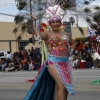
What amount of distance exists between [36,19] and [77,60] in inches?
603

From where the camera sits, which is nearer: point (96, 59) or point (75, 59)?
point (96, 59)

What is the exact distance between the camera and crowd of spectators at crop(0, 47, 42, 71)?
23.1 metres

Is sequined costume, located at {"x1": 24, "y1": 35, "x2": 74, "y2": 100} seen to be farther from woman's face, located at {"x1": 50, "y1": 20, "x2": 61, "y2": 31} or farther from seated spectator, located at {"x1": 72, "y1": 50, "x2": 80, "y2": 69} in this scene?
seated spectator, located at {"x1": 72, "y1": 50, "x2": 80, "y2": 69}

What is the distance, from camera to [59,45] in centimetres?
660

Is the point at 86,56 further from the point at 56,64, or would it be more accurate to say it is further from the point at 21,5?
the point at 56,64

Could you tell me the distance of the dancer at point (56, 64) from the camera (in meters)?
6.46

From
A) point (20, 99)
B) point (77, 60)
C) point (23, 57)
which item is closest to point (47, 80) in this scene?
point (20, 99)

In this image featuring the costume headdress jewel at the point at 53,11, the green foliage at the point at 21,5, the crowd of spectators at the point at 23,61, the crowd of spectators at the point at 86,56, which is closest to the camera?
the costume headdress jewel at the point at 53,11

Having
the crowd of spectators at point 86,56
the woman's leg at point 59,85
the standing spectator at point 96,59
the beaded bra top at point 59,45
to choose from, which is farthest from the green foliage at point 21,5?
the woman's leg at point 59,85

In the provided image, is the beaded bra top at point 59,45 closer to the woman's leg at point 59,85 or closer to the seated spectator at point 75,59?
the woman's leg at point 59,85

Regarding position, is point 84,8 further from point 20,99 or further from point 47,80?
point 47,80


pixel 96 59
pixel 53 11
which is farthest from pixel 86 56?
pixel 53 11

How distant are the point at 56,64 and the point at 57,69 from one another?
0.10 meters

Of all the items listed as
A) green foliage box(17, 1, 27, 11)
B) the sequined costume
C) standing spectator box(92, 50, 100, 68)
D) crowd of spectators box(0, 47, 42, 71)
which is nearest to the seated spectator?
standing spectator box(92, 50, 100, 68)
